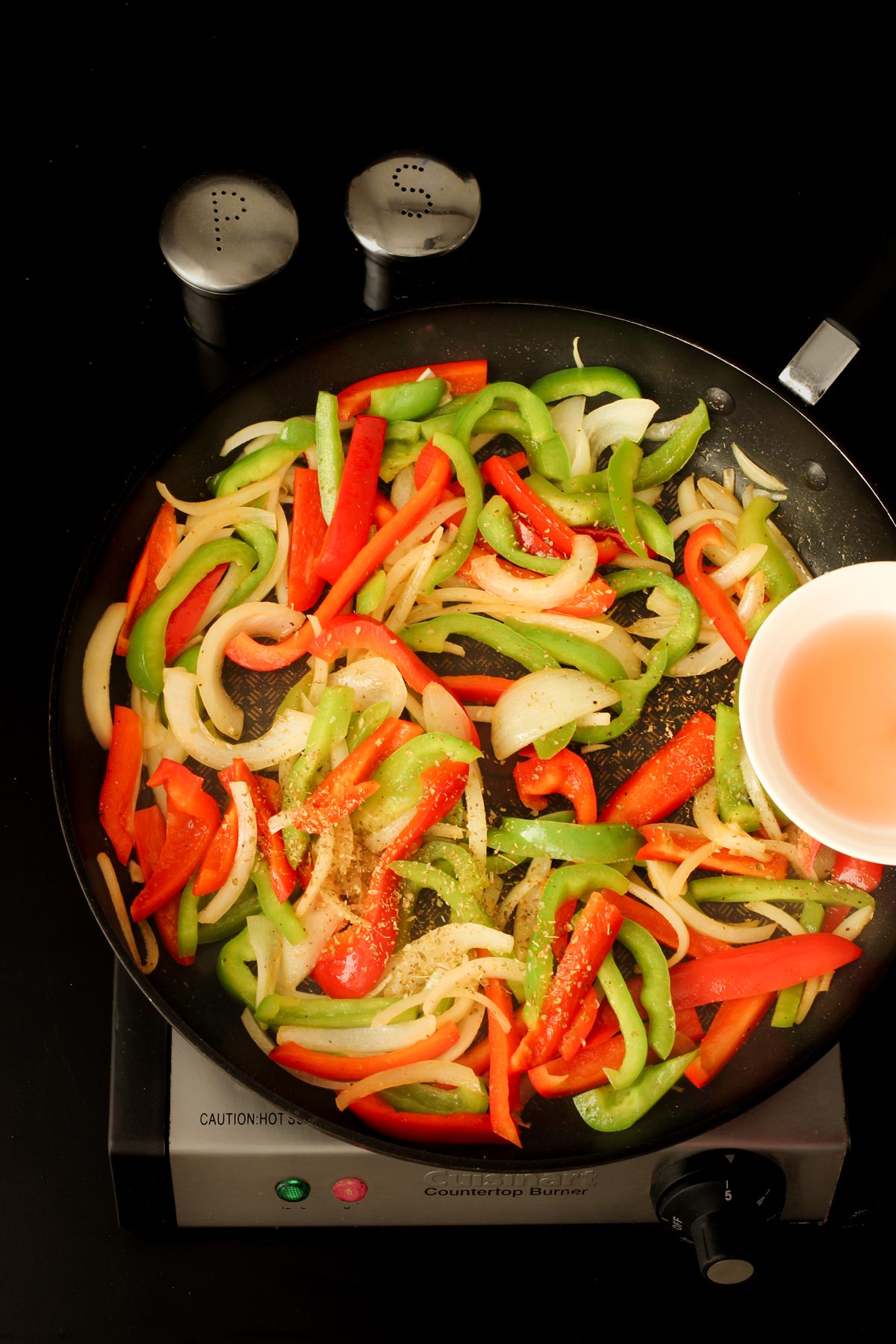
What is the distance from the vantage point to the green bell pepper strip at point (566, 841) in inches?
62.4

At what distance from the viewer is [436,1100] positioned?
156 cm

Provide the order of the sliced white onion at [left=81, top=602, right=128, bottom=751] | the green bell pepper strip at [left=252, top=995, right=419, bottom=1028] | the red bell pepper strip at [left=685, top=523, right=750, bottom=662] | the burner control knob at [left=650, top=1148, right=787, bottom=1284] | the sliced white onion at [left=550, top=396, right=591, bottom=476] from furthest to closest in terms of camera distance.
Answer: the sliced white onion at [left=550, top=396, right=591, bottom=476], the red bell pepper strip at [left=685, top=523, right=750, bottom=662], the sliced white onion at [left=81, top=602, right=128, bottom=751], the green bell pepper strip at [left=252, top=995, right=419, bottom=1028], the burner control knob at [left=650, top=1148, right=787, bottom=1284]

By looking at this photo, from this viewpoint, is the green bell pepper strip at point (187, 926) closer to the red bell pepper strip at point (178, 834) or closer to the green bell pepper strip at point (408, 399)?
the red bell pepper strip at point (178, 834)

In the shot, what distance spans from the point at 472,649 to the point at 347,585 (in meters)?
0.21

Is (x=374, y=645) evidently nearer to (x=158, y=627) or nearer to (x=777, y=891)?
(x=158, y=627)

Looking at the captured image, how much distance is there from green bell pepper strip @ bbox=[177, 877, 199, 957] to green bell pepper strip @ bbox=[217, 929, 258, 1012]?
0.04 meters

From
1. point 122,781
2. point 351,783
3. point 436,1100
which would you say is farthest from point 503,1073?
point 122,781

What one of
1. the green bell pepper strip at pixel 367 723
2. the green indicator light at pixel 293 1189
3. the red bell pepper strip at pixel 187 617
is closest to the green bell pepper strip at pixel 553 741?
the green bell pepper strip at pixel 367 723

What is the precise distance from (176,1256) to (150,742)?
0.69m

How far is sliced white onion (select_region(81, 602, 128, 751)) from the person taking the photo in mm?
1674

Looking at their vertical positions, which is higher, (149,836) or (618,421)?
(618,421)

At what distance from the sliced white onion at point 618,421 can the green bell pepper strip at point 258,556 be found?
20.6 inches

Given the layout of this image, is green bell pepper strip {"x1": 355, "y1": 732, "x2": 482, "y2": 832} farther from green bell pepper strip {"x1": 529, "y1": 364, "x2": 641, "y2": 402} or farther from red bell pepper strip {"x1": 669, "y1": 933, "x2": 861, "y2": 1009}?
green bell pepper strip {"x1": 529, "y1": 364, "x2": 641, "y2": 402}

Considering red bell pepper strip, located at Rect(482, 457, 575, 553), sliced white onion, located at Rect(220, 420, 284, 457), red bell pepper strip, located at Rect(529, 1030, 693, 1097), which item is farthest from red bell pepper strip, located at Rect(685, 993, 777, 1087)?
sliced white onion, located at Rect(220, 420, 284, 457)
